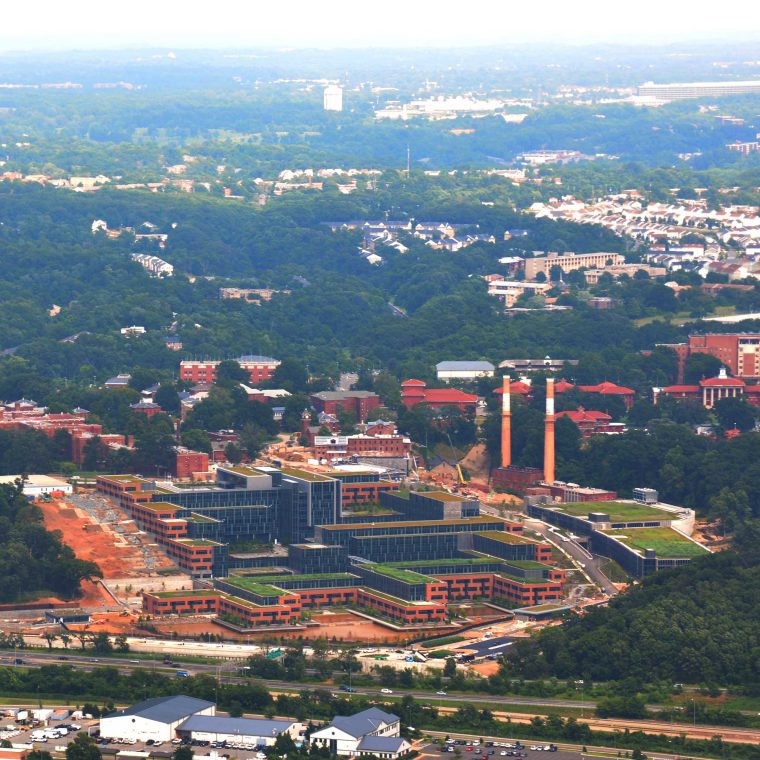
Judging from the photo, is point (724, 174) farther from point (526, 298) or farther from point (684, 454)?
point (684, 454)

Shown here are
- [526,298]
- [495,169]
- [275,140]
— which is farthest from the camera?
[275,140]

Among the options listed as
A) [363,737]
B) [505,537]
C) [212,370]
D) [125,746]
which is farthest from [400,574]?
[212,370]

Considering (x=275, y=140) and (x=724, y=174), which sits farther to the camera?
(x=275, y=140)

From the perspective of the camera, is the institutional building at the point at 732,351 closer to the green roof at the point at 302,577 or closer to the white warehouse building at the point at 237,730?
the green roof at the point at 302,577

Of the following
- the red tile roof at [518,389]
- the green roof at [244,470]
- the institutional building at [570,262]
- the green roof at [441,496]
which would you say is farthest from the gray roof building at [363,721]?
the institutional building at [570,262]

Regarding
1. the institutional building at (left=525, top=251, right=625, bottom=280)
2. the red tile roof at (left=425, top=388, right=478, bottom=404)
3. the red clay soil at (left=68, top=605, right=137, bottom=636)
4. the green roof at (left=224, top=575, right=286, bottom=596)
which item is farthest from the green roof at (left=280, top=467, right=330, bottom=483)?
the institutional building at (left=525, top=251, right=625, bottom=280)

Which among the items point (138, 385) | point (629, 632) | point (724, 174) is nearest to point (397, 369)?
point (138, 385)

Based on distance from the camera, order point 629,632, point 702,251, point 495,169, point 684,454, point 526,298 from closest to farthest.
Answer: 1. point 629,632
2. point 684,454
3. point 526,298
4. point 702,251
5. point 495,169

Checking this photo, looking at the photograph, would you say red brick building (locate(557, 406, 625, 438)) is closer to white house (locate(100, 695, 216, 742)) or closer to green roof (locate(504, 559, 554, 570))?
green roof (locate(504, 559, 554, 570))
